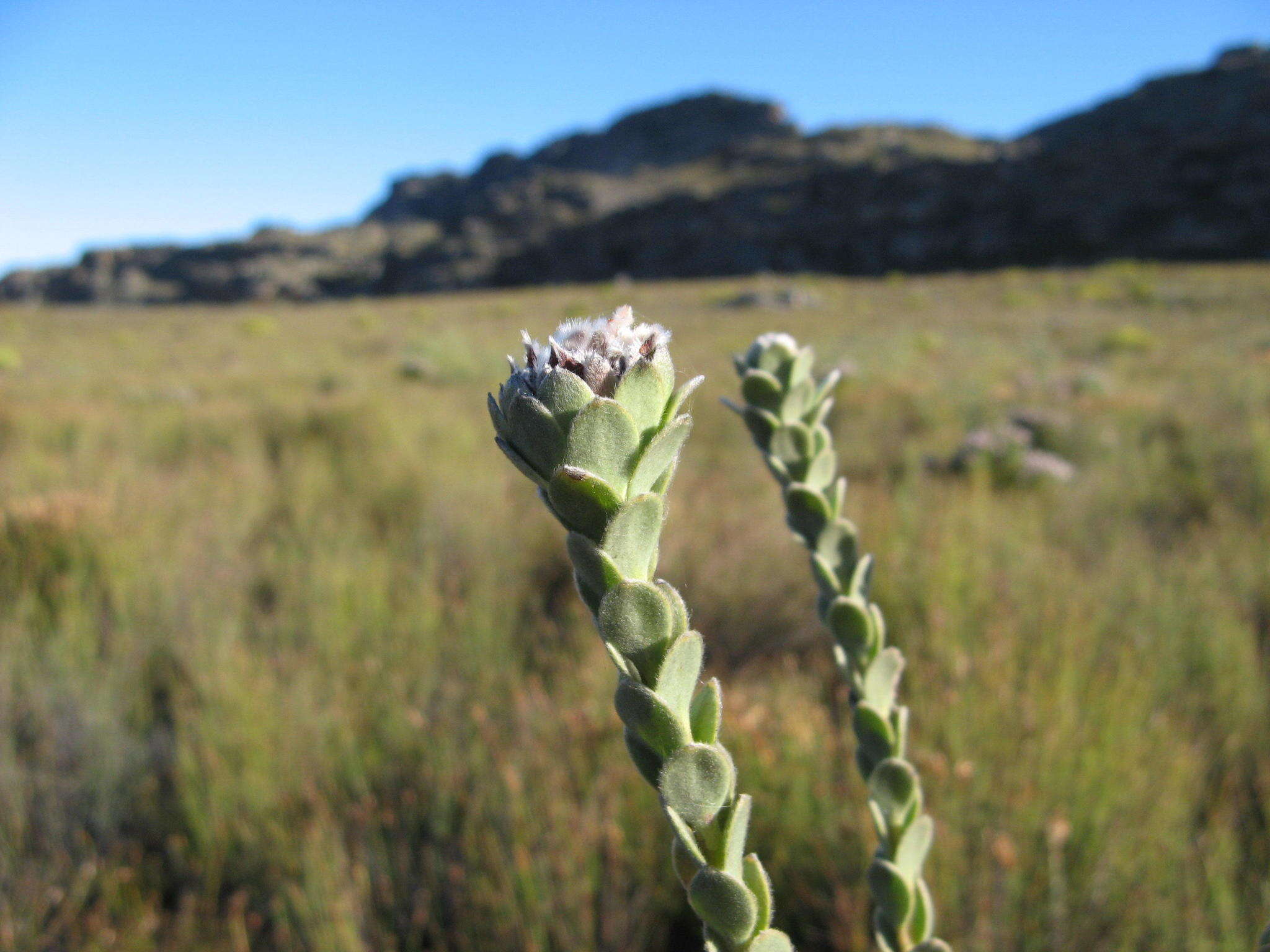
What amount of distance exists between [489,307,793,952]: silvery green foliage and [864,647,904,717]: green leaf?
0.31 meters

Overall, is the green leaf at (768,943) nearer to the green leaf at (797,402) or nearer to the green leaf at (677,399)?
the green leaf at (677,399)

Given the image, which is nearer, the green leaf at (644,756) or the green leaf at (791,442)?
the green leaf at (644,756)

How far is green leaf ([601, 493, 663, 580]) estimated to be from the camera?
1.34ft

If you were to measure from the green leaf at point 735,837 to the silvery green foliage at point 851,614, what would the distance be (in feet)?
0.80

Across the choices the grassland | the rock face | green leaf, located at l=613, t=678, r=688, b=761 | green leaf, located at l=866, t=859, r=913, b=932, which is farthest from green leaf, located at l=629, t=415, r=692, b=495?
the rock face

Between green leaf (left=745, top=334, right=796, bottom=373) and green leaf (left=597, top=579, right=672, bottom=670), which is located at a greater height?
green leaf (left=745, top=334, right=796, bottom=373)

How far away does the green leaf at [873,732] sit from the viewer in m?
0.70

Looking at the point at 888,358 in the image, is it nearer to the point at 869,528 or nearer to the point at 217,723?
the point at 869,528

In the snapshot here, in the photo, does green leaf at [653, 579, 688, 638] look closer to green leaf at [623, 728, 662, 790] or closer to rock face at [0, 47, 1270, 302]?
green leaf at [623, 728, 662, 790]

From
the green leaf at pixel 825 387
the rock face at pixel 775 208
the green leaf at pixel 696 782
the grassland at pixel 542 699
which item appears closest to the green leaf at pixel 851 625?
the green leaf at pixel 825 387

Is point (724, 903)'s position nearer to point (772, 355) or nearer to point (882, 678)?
point (882, 678)

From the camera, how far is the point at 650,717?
1.40 ft

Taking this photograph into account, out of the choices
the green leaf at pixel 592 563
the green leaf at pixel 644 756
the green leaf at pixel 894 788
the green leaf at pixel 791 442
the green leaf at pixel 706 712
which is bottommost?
the green leaf at pixel 894 788

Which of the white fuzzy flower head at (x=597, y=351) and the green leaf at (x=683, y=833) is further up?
the white fuzzy flower head at (x=597, y=351)
